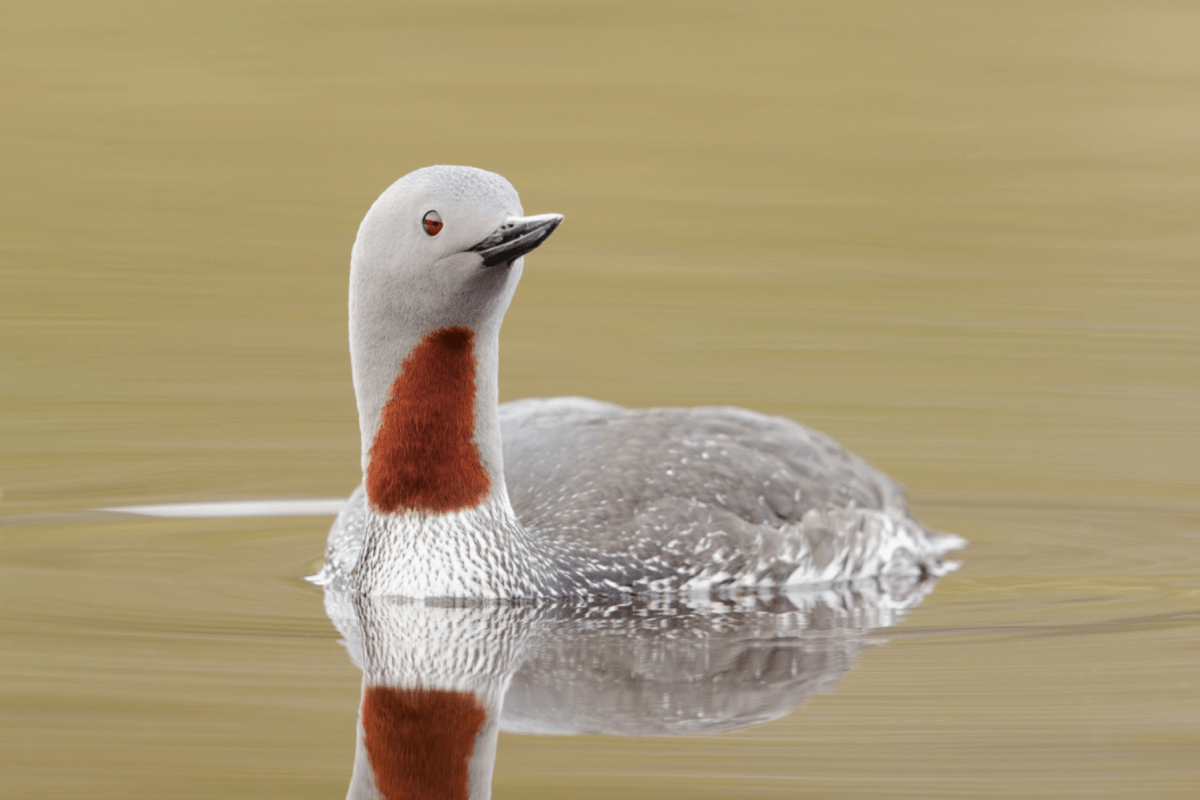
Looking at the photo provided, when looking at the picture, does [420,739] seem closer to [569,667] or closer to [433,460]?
[569,667]

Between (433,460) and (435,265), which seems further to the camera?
(433,460)

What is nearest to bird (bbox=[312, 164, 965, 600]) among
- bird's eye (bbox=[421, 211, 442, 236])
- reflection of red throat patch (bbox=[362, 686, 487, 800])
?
bird's eye (bbox=[421, 211, 442, 236])

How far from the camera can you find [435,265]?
6.93 m

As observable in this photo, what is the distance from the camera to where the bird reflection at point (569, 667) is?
5719 millimetres

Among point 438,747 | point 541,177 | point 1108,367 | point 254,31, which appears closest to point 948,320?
point 1108,367

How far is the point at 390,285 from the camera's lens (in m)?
7.06

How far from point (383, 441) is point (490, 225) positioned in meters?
0.90

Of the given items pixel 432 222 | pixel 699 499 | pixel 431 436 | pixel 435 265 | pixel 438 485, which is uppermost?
pixel 432 222

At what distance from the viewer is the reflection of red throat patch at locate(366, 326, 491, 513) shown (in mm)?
7164

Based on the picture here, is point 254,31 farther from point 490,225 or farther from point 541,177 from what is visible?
point 490,225

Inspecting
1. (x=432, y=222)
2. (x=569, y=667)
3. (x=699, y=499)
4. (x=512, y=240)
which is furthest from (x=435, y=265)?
(x=699, y=499)

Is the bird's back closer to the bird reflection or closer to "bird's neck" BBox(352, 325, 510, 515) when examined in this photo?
the bird reflection

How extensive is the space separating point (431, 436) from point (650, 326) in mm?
4348

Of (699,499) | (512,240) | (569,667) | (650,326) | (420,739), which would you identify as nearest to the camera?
(420,739)
